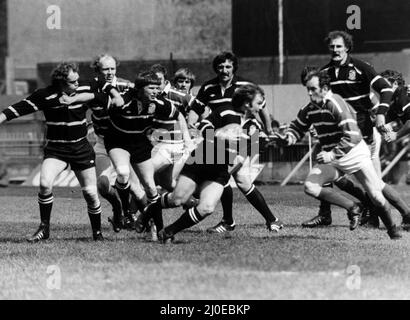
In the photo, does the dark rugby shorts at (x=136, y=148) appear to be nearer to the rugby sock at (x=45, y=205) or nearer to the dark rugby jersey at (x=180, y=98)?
the rugby sock at (x=45, y=205)

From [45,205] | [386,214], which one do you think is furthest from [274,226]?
[45,205]

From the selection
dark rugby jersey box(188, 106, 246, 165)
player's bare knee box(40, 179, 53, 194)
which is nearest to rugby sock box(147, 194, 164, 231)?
dark rugby jersey box(188, 106, 246, 165)

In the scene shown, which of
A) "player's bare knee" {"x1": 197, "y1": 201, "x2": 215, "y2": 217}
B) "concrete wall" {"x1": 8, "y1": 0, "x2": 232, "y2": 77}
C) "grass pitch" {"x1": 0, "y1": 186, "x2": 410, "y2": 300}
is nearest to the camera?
"grass pitch" {"x1": 0, "y1": 186, "x2": 410, "y2": 300}

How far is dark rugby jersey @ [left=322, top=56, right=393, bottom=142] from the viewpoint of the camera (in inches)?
459

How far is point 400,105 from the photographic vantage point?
1248 cm

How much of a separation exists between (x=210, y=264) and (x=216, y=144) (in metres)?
1.98

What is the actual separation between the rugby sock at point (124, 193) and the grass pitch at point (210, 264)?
1.23 ft

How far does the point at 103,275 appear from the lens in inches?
302

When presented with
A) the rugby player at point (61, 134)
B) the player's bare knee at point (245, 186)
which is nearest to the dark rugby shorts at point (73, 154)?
the rugby player at point (61, 134)

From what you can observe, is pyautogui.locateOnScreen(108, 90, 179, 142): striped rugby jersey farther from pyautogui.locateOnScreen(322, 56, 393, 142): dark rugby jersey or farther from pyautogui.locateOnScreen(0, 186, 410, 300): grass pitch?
pyautogui.locateOnScreen(322, 56, 393, 142): dark rugby jersey

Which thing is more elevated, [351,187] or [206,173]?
[206,173]

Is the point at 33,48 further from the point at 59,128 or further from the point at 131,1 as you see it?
the point at 59,128

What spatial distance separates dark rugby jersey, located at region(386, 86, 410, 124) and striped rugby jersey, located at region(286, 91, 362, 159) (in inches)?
81.4

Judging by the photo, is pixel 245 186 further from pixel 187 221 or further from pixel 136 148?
pixel 187 221
